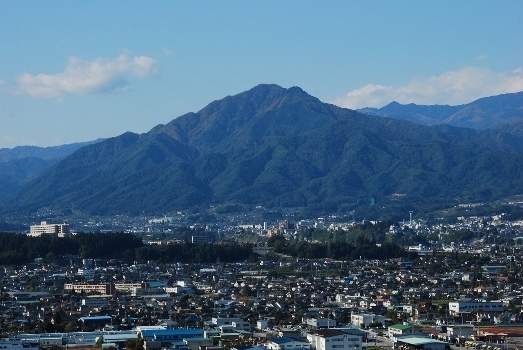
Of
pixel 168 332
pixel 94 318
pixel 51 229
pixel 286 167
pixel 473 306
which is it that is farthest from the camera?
pixel 286 167

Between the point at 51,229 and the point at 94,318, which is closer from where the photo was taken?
the point at 94,318

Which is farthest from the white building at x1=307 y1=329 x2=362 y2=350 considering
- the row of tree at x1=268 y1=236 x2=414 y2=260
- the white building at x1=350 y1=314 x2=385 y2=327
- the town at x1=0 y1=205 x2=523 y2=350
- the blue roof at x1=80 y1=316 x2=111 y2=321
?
the row of tree at x1=268 y1=236 x2=414 y2=260

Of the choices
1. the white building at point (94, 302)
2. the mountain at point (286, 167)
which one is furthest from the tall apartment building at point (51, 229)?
the mountain at point (286, 167)

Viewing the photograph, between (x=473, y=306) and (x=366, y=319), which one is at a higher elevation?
(x=473, y=306)

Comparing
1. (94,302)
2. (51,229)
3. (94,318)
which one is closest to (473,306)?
(94,318)

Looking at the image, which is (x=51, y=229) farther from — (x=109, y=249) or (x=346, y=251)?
(x=346, y=251)

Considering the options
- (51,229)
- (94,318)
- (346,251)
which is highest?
(51,229)

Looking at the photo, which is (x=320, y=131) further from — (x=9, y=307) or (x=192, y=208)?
(x=9, y=307)
